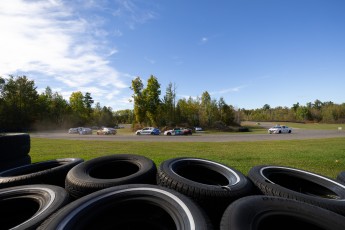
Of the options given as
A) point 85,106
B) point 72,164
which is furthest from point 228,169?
point 85,106

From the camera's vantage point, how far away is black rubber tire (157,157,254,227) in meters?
3.24

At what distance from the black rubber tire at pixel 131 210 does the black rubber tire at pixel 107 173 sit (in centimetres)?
65

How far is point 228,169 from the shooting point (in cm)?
455

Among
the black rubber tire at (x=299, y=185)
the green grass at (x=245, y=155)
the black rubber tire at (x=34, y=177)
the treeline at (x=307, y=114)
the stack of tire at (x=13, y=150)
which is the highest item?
the treeline at (x=307, y=114)

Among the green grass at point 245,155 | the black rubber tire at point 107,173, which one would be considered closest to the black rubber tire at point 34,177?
the black rubber tire at point 107,173

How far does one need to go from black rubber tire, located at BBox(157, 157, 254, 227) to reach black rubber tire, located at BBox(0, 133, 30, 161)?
421 centimetres

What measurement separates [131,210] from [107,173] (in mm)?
2175

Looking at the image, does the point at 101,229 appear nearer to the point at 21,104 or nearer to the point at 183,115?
the point at 183,115

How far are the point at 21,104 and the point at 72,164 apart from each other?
263 ft

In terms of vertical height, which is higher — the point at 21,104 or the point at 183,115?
the point at 21,104

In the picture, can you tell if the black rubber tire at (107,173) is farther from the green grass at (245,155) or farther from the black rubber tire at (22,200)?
the green grass at (245,155)

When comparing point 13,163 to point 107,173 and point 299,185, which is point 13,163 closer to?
point 107,173

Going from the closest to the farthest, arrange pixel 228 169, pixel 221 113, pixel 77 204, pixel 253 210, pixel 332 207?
pixel 253 210 < pixel 77 204 < pixel 332 207 < pixel 228 169 < pixel 221 113

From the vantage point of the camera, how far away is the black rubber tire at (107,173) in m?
3.70
